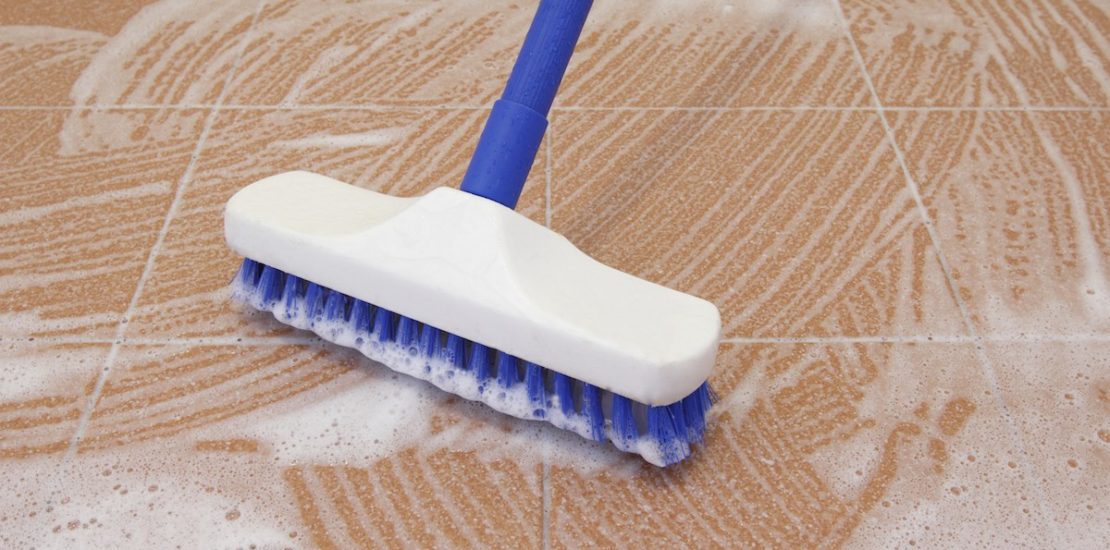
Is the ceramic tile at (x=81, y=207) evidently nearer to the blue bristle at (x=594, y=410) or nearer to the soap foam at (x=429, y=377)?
the soap foam at (x=429, y=377)

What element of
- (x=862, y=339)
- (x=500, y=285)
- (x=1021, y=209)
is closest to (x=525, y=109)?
(x=500, y=285)

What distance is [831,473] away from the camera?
3.04 feet

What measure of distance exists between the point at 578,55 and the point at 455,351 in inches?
29.1

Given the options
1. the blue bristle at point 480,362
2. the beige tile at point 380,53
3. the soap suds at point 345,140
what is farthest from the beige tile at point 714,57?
the blue bristle at point 480,362

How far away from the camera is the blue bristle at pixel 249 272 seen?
3.31 feet

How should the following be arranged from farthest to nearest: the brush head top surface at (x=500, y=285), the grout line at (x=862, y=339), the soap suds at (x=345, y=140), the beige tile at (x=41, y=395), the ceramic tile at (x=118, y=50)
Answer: the ceramic tile at (x=118, y=50), the soap suds at (x=345, y=140), the grout line at (x=862, y=339), the beige tile at (x=41, y=395), the brush head top surface at (x=500, y=285)

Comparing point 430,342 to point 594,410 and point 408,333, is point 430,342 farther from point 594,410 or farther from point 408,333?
point 594,410

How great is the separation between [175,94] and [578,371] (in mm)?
890

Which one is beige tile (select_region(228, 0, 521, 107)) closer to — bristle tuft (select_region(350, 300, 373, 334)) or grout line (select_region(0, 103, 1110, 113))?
grout line (select_region(0, 103, 1110, 113))

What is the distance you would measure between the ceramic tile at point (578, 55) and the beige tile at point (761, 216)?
70 millimetres

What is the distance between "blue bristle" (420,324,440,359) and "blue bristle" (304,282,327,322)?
12 cm

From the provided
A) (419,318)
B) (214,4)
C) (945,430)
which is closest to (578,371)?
(419,318)

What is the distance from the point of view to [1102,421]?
98cm

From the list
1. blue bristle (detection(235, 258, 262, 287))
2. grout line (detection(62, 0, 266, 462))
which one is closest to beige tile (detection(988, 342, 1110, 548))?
blue bristle (detection(235, 258, 262, 287))
